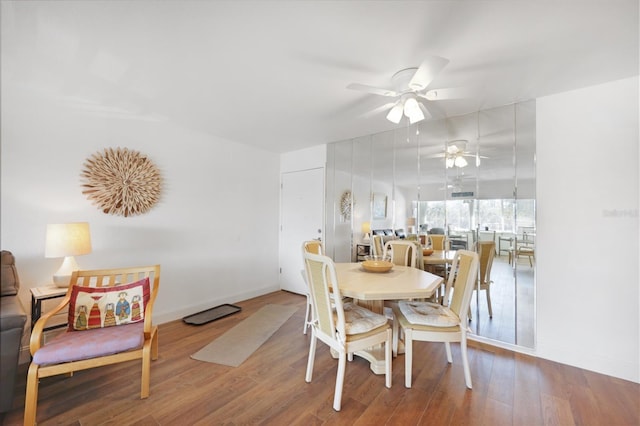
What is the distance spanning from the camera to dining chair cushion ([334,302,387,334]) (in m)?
1.76

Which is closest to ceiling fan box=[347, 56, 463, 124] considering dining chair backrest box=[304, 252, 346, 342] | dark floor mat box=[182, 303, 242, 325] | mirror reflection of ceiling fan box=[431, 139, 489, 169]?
mirror reflection of ceiling fan box=[431, 139, 489, 169]

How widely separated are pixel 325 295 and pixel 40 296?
2072 mm

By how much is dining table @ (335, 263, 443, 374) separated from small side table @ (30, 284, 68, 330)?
2.14 m

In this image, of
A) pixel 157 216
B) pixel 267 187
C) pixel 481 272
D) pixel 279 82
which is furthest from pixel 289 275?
pixel 279 82

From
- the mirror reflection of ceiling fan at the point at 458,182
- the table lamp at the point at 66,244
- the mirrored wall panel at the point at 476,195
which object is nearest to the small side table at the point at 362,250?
the mirrored wall panel at the point at 476,195

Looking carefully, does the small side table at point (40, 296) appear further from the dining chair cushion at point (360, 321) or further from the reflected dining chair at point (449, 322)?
the reflected dining chair at point (449, 322)

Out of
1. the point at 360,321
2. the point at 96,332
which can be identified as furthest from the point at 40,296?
the point at 360,321

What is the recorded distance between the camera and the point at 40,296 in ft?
5.98

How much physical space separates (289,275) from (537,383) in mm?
3229

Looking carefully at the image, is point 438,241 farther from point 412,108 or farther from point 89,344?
point 89,344

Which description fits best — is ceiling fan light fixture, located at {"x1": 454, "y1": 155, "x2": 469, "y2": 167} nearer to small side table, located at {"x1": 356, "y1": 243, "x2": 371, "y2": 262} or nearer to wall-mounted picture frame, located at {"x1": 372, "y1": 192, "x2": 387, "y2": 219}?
wall-mounted picture frame, located at {"x1": 372, "y1": 192, "x2": 387, "y2": 219}

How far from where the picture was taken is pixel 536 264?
7.75ft

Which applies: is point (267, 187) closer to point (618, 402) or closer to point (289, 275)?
point (289, 275)

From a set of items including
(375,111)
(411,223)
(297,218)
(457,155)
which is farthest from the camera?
(297,218)
